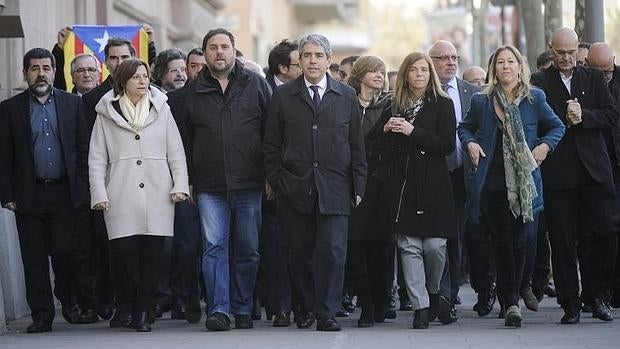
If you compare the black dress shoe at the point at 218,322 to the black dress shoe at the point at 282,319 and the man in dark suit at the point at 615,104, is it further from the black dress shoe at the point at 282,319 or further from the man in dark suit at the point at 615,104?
the man in dark suit at the point at 615,104

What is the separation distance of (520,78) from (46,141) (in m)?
3.68

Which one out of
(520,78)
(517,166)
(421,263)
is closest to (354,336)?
(421,263)

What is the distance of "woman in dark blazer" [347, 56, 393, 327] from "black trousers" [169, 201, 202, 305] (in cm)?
145

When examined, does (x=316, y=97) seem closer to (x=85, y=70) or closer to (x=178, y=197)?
(x=178, y=197)

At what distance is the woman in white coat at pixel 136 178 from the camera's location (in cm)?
1310

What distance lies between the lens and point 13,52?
61.4ft

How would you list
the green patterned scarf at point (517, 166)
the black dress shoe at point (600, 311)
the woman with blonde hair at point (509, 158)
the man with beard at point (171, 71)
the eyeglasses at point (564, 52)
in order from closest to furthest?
the green patterned scarf at point (517, 166) < the woman with blonde hair at point (509, 158) < the black dress shoe at point (600, 311) < the eyeglasses at point (564, 52) < the man with beard at point (171, 71)

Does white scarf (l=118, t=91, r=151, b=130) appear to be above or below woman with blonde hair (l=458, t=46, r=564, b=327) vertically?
above

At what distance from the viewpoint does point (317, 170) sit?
1297 cm

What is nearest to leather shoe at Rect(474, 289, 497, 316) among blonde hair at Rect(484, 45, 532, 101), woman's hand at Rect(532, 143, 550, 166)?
woman's hand at Rect(532, 143, 550, 166)

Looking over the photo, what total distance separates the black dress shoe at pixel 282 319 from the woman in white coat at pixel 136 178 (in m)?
0.99

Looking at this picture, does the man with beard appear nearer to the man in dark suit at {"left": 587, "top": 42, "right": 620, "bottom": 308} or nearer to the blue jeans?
the blue jeans

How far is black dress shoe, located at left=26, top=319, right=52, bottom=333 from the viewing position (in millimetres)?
13438

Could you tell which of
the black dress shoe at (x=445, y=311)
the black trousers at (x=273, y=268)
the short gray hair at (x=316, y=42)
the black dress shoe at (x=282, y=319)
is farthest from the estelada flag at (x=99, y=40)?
the black dress shoe at (x=445, y=311)
